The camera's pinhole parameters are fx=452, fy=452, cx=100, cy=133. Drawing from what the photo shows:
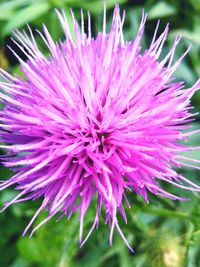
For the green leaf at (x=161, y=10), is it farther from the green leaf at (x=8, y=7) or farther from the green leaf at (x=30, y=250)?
the green leaf at (x=30, y=250)

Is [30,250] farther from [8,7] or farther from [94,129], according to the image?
[8,7]

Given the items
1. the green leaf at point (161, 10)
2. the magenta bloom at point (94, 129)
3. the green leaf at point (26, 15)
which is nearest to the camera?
the magenta bloom at point (94, 129)

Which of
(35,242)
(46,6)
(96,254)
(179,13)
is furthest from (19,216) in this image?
(179,13)

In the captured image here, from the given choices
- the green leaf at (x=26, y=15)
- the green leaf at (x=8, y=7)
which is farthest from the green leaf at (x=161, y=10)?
the green leaf at (x=8, y=7)

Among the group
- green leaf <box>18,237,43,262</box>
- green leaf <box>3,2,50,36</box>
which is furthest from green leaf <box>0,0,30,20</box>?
green leaf <box>18,237,43,262</box>

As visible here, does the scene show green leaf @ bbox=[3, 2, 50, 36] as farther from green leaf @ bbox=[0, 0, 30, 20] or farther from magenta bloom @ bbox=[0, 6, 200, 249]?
magenta bloom @ bbox=[0, 6, 200, 249]

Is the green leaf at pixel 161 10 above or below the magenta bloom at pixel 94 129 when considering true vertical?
above

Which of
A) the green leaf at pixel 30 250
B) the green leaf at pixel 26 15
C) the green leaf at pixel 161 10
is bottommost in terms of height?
the green leaf at pixel 30 250
